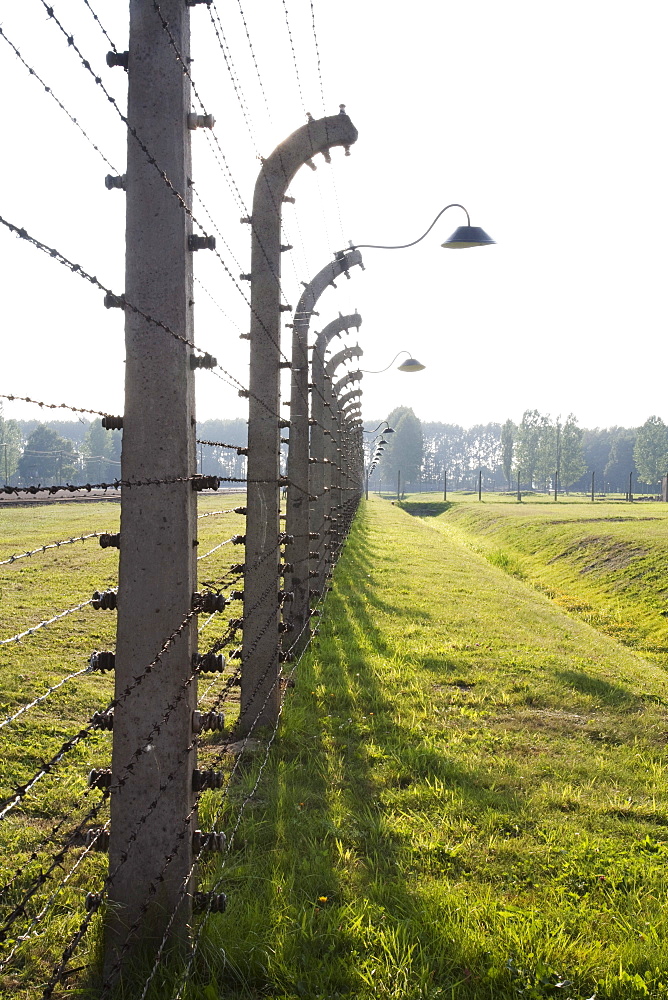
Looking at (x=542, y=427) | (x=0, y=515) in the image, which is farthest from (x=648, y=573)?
(x=542, y=427)

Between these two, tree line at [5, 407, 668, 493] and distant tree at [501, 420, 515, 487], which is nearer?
tree line at [5, 407, 668, 493]

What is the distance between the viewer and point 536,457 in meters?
111

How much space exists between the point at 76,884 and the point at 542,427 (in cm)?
11577

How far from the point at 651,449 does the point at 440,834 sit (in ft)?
349

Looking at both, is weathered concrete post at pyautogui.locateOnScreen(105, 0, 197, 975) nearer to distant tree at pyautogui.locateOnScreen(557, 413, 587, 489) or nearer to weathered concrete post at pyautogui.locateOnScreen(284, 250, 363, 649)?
weathered concrete post at pyautogui.locateOnScreen(284, 250, 363, 649)

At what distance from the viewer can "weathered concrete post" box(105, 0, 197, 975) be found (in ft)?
9.36

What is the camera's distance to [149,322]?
288cm

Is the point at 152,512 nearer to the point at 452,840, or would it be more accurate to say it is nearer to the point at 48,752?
the point at 452,840

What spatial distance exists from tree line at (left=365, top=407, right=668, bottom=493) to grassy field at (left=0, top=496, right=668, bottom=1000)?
2232 inches

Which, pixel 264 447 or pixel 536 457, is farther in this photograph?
pixel 536 457

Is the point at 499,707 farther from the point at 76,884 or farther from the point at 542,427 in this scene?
the point at 542,427

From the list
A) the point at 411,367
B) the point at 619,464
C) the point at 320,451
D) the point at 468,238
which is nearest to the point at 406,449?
the point at 619,464

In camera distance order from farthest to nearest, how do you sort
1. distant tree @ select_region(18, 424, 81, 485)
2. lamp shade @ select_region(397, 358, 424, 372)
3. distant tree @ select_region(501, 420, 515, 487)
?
distant tree @ select_region(501, 420, 515, 487)
distant tree @ select_region(18, 424, 81, 485)
lamp shade @ select_region(397, 358, 424, 372)

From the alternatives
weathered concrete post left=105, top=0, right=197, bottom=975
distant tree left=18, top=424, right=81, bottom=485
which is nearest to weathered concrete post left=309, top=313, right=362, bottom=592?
weathered concrete post left=105, top=0, right=197, bottom=975
